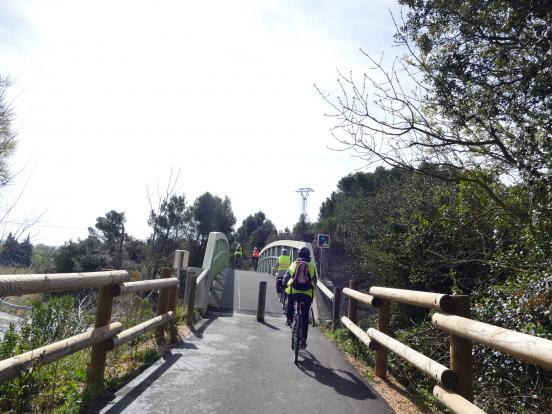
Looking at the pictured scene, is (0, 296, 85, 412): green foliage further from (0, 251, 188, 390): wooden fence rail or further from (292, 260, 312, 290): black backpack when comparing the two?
(292, 260, 312, 290): black backpack

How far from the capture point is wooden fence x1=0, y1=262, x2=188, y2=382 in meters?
3.09

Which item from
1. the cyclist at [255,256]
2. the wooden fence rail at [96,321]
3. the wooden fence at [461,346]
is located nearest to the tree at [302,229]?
the cyclist at [255,256]

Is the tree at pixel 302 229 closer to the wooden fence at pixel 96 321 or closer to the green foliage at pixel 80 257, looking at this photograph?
the green foliage at pixel 80 257

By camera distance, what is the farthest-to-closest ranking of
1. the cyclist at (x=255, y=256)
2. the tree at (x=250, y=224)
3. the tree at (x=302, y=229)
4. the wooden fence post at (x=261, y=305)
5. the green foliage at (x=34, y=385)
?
1. the tree at (x=250, y=224)
2. the tree at (x=302, y=229)
3. the cyclist at (x=255, y=256)
4. the wooden fence post at (x=261, y=305)
5. the green foliage at (x=34, y=385)

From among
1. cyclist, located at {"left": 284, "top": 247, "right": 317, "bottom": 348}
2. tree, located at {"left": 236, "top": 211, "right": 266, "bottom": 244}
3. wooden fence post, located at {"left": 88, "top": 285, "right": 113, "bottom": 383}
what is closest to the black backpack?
cyclist, located at {"left": 284, "top": 247, "right": 317, "bottom": 348}

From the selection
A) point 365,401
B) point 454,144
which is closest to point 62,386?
point 365,401

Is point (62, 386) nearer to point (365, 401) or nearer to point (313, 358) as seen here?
point (365, 401)

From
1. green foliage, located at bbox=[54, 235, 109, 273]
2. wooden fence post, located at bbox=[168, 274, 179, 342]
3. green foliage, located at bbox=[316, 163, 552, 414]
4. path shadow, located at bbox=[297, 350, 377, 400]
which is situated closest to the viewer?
green foliage, located at bbox=[316, 163, 552, 414]

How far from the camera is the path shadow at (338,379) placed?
17.2 feet

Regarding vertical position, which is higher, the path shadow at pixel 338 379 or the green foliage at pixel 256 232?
the green foliage at pixel 256 232

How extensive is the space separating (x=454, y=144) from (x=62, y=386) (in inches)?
239

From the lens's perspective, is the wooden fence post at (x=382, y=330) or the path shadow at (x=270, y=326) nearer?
the wooden fence post at (x=382, y=330)

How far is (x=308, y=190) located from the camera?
217 ft

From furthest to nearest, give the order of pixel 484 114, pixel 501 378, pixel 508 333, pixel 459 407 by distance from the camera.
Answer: pixel 484 114 → pixel 501 378 → pixel 459 407 → pixel 508 333
